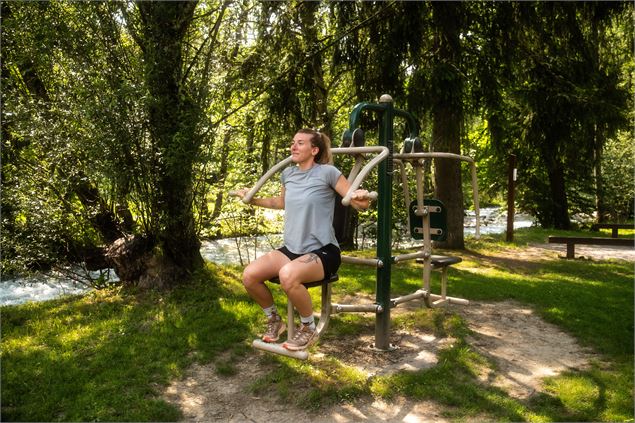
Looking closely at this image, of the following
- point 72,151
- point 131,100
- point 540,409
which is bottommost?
point 540,409

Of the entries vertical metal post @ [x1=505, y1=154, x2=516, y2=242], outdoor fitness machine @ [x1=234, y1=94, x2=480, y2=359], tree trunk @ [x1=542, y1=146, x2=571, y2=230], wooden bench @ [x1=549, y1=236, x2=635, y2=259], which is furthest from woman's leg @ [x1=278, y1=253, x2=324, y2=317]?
tree trunk @ [x1=542, y1=146, x2=571, y2=230]

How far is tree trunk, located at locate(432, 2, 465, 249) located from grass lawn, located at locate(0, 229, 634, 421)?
244cm

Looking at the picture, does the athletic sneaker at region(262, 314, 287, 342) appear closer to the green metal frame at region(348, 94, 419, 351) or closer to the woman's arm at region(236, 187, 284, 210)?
the woman's arm at region(236, 187, 284, 210)

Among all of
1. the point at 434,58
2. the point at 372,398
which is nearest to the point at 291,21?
the point at 434,58

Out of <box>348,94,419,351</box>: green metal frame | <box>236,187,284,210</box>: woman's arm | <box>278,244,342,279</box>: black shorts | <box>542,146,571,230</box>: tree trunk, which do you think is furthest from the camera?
<box>542,146,571,230</box>: tree trunk

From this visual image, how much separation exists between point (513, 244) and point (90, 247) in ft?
25.8

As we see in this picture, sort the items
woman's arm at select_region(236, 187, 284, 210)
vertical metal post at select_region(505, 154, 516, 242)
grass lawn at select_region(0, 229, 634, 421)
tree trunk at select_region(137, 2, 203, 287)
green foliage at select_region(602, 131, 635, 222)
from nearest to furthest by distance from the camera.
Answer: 1. grass lawn at select_region(0, 229, 634, 421)
2. woman's arm at select_region(236, 187, 284, 210)
3. tree trunk at select_region(137, 2, 203, 287)
4. vertical metal post at select_region(505, 154, 516, 242)
5. green foliage at select_region(602, 131, 635, 222)

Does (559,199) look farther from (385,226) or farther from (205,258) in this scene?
(385,226)

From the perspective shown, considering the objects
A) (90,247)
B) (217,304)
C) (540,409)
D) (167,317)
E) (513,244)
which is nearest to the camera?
(540,409)

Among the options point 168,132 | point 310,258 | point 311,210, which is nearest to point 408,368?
point 310,258

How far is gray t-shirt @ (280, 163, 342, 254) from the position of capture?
12.4ft

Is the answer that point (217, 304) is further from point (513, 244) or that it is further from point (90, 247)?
point (513, 244)

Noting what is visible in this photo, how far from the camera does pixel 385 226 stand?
182 inches

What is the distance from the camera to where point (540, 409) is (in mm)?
3785
